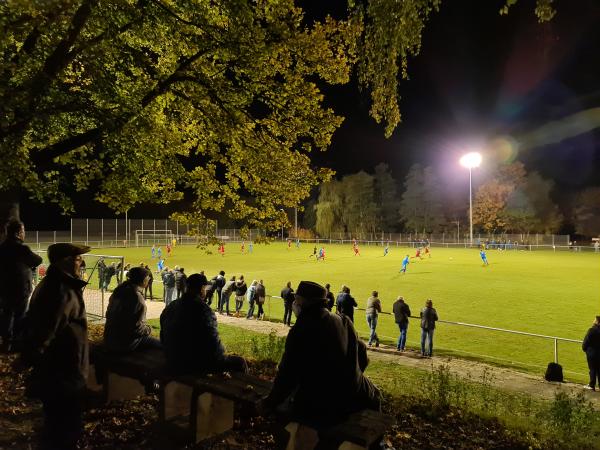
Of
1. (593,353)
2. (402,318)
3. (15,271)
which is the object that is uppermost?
(15,271)

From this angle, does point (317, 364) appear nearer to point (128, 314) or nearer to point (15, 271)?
point (128, 314)

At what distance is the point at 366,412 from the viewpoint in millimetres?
3617

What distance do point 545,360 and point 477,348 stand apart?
6.14 ft

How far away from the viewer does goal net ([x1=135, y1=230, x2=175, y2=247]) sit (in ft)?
216

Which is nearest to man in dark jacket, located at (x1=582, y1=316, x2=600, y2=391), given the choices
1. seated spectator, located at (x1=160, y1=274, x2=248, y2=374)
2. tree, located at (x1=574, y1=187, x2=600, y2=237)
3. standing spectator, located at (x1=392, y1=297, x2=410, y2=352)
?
standing spectator, located at (x1=392, y1=297, x2=410, y2=352)

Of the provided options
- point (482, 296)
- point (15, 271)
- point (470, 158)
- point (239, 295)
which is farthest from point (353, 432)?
point (470, 158)

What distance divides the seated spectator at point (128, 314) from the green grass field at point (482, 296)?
10604 millimetres

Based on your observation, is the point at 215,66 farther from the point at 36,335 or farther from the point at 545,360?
the point at 545,360

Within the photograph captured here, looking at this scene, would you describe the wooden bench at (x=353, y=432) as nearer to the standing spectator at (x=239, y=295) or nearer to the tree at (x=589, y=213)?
the standing spectator at (x=239, y=295)

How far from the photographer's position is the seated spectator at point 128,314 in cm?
507

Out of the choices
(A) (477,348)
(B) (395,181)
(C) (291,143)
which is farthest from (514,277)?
(B) (395,181)

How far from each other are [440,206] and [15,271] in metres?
83.6

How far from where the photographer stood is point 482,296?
912 inches

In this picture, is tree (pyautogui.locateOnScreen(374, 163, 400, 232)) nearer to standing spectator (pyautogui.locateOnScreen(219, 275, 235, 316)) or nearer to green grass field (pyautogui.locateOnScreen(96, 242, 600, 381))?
green grass field (pyautogui.locateOnScreen(96, 242, 600, 381))
